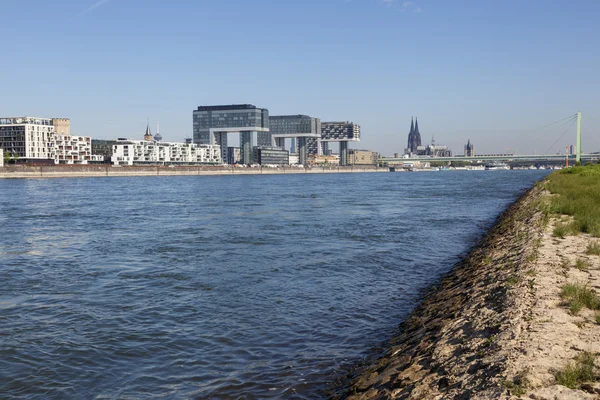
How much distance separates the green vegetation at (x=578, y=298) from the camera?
811 centimetres

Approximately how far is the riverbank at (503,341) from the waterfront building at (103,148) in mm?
193156

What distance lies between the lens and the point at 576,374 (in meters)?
5.62

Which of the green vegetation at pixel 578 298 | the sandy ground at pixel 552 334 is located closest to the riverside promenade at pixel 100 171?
the sandy ground at pixel 552 334

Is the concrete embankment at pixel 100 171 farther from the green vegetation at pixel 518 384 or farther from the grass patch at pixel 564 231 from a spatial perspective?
the green vegetation at pixel 518 384

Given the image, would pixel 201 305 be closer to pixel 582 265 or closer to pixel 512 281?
pixel 512 281

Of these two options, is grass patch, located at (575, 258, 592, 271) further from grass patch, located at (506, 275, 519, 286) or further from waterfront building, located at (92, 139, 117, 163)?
waterfront building, located at (92, 139, 117, 163)

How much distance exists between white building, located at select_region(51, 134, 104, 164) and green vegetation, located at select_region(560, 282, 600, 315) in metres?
168

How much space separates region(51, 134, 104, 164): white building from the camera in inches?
6373

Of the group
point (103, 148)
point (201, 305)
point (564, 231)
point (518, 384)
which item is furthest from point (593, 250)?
point (103, 148)

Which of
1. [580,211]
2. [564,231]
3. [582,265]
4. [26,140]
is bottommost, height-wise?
[582,265]

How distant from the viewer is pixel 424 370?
694 cm

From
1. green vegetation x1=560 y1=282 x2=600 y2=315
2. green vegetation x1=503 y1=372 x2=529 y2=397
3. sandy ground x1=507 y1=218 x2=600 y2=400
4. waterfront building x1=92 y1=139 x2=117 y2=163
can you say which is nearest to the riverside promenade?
waterfront building x1=92 y1=139 x2=117 y2=163

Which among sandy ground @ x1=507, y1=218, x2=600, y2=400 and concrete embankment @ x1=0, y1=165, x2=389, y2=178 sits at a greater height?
concrete embankment @ x1=0, y1=165, x2=389, y2=178

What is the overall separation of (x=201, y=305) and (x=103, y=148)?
195 meters
